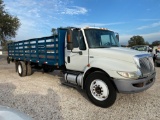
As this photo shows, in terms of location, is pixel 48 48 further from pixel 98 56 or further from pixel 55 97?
pixel 98 56

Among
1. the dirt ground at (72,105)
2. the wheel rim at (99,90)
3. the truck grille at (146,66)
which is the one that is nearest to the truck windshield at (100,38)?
the wheel rim at (99,90)

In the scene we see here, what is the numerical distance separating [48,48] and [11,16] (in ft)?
58.3

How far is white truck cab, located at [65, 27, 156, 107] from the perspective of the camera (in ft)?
14.3

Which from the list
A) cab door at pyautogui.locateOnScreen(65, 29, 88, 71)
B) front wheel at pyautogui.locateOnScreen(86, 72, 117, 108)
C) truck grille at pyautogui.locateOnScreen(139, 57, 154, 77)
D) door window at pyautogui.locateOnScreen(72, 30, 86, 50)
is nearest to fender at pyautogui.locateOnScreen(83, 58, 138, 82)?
front wheel at pyautogui.locateOnScreen(86, 72, 117, 108)

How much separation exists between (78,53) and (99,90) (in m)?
1.53

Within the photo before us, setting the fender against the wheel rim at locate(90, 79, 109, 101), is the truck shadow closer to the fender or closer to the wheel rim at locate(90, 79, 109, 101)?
the wheel rim at locate(90, 79, 109, 101)

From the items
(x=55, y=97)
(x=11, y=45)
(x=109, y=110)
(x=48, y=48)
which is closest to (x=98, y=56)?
(x=109, y=110)

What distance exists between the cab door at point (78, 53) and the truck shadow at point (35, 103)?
1317mm

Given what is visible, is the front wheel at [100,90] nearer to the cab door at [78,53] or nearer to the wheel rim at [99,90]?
the wheel rim at [99,90]

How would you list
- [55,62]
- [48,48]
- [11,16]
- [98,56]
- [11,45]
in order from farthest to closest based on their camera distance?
[11,16]
[11,45]
[48,48]
[55,62]
[98,56]

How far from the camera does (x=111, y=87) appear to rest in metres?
4.57

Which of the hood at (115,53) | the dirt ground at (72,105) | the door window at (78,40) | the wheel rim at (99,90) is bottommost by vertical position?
the dirt ground at (72,105)

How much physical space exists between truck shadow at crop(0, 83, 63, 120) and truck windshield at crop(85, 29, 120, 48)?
89.2 inches

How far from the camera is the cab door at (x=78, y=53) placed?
5.50 meters
